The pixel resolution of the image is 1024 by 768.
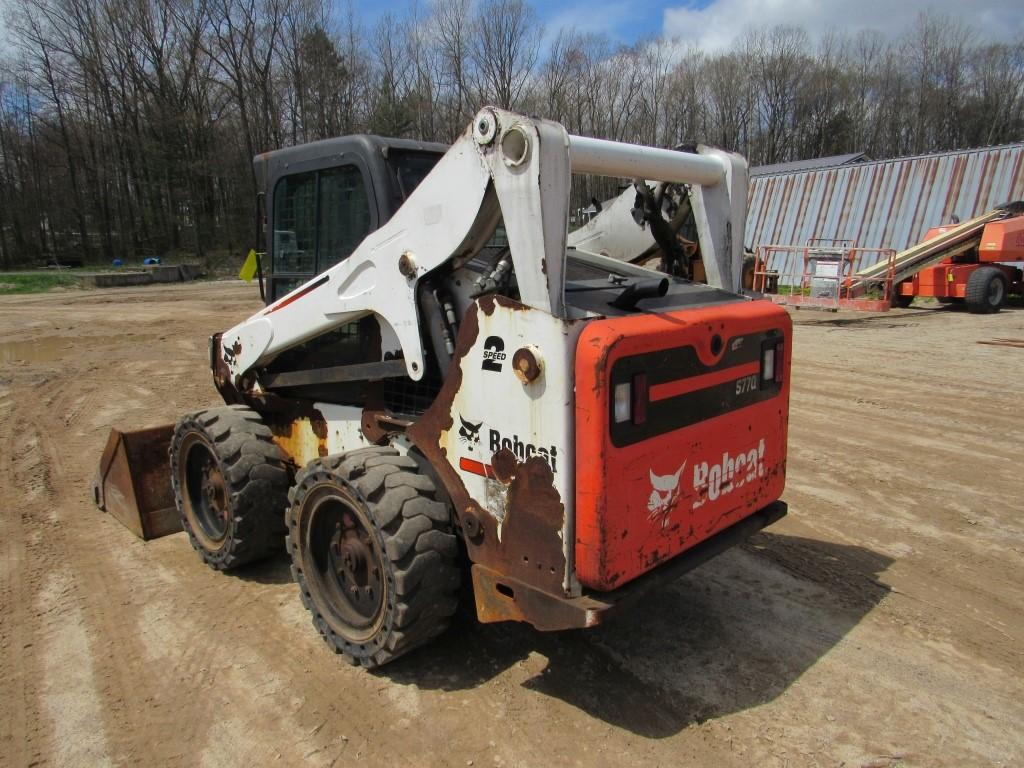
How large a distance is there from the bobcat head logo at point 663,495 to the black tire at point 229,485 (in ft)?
7.10

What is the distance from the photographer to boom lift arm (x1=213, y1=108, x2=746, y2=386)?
95.0 inches

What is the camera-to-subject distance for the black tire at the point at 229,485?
3.78m

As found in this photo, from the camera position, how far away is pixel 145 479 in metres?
4.54

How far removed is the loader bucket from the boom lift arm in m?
1.28

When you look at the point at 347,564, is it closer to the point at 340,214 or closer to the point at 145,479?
the point at 340,214

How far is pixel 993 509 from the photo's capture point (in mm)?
4762

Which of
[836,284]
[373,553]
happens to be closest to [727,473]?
[373,553]

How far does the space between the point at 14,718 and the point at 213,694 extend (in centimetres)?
77

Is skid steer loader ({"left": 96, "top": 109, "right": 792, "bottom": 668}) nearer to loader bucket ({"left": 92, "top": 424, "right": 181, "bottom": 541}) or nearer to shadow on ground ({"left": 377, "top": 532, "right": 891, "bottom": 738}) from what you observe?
shadow on ground ({"left": 377, "top": 532, "right": 891, "bottom": 738})

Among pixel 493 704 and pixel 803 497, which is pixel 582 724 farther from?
pixel 803 497

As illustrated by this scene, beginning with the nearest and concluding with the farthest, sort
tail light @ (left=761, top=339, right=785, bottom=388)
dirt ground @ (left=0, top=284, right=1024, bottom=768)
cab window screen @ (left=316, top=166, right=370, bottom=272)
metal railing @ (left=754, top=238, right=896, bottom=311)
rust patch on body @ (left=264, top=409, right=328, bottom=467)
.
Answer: dirt ground @ (left=0, top=284, right=1024, bottom=768), tail light @ (left=761, top=339, right=785, bottom=388), cab window screen @ (left=316, top=166, right=370, bottom=272), rust patch on body @ (left=264, top=409, right=328, bottom=467), metal railing @ (left=754, top=238, right=896, bottom=311)

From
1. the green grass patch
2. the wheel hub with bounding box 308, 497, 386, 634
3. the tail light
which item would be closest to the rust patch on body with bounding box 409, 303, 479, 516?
the wheel hub with bounding box 308, 497, 386, 634

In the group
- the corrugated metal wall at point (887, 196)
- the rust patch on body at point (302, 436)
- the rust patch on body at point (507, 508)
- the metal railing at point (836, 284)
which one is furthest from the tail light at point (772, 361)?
the corrugated metal wall at point (887, 196)

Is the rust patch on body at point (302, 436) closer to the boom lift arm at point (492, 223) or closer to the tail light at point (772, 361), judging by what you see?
the boom lift arm at point (492, 223)
